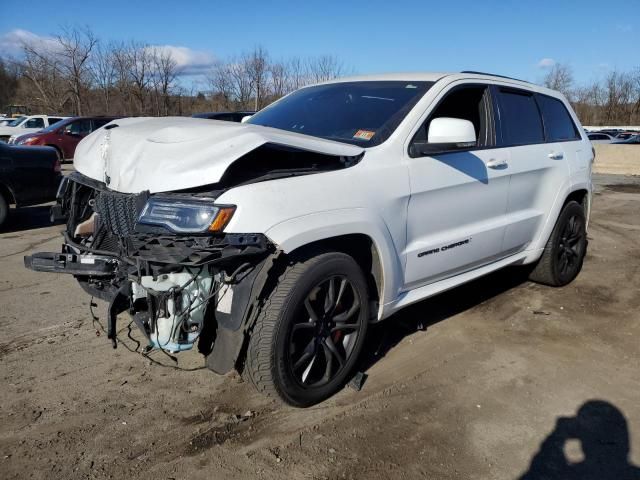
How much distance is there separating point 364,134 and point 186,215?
138 centimetres

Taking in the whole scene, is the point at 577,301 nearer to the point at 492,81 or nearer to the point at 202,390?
the point at 492,81

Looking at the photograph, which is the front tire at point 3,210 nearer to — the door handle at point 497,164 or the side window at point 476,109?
the side window at point 476,109

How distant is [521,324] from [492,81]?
2.00 m

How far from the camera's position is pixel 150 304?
2.77 meters

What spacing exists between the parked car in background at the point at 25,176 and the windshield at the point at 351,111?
208 inches

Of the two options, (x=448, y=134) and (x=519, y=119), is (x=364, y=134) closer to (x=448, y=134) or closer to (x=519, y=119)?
(x=448, y=134)

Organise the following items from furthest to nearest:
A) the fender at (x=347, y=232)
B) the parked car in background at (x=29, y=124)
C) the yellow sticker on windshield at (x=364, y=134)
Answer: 1. the parked car in background at (x=29, y=124)
2. the yellow sticker on windshield at (x=364, y=134)
3. the fender at (x=347, y=232)

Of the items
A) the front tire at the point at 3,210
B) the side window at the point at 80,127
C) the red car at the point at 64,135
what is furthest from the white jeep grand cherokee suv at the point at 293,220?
the side window at the point at 80,127

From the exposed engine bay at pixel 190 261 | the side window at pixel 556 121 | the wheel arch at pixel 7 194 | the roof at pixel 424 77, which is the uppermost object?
the roof at pixel 424 77

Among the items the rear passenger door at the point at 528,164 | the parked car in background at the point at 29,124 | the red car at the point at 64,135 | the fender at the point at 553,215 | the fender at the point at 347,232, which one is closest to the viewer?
the fender at the point at 347,232

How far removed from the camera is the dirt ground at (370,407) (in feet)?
8.75

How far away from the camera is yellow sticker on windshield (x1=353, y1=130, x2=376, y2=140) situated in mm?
3425

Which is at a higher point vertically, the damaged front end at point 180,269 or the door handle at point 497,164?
the door handle at point 497,164

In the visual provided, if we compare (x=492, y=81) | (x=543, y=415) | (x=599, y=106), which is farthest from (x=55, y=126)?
(x=599, y=106)
